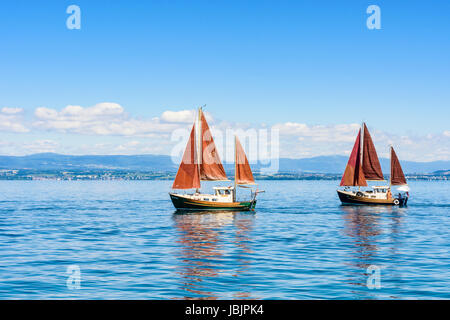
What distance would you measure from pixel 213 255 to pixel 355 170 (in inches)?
2880

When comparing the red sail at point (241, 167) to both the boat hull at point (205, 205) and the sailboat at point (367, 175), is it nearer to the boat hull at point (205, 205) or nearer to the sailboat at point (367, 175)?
the boat hull at point (205, 205)

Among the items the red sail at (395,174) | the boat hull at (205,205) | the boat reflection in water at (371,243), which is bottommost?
the boat reflection in water at (371,243)

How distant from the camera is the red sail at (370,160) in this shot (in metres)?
105

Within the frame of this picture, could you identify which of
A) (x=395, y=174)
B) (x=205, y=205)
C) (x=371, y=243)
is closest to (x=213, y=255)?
(x=371, y=243)

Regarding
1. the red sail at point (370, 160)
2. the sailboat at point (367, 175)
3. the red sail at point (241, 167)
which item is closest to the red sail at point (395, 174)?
the sailboat at point (367, 175)

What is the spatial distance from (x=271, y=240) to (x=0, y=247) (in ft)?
92.1

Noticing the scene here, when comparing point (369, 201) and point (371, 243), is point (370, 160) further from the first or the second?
point (371, 243)

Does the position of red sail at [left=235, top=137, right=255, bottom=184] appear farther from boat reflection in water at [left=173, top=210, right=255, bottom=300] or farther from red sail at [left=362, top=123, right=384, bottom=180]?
red sail at [left=362, top=123, right=384, bottom=180]

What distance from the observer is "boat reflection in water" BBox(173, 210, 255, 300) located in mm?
27797

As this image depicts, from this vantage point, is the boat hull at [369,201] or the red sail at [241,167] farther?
the boat hull at [369,201]

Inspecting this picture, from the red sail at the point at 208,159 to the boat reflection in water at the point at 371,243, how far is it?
24.4 meters

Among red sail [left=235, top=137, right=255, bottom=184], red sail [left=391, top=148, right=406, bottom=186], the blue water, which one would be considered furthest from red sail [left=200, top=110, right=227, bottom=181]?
red sail [left=391, top=148, right=406, bottom=186]

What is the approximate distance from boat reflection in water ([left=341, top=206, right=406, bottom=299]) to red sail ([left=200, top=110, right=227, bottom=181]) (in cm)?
2439
